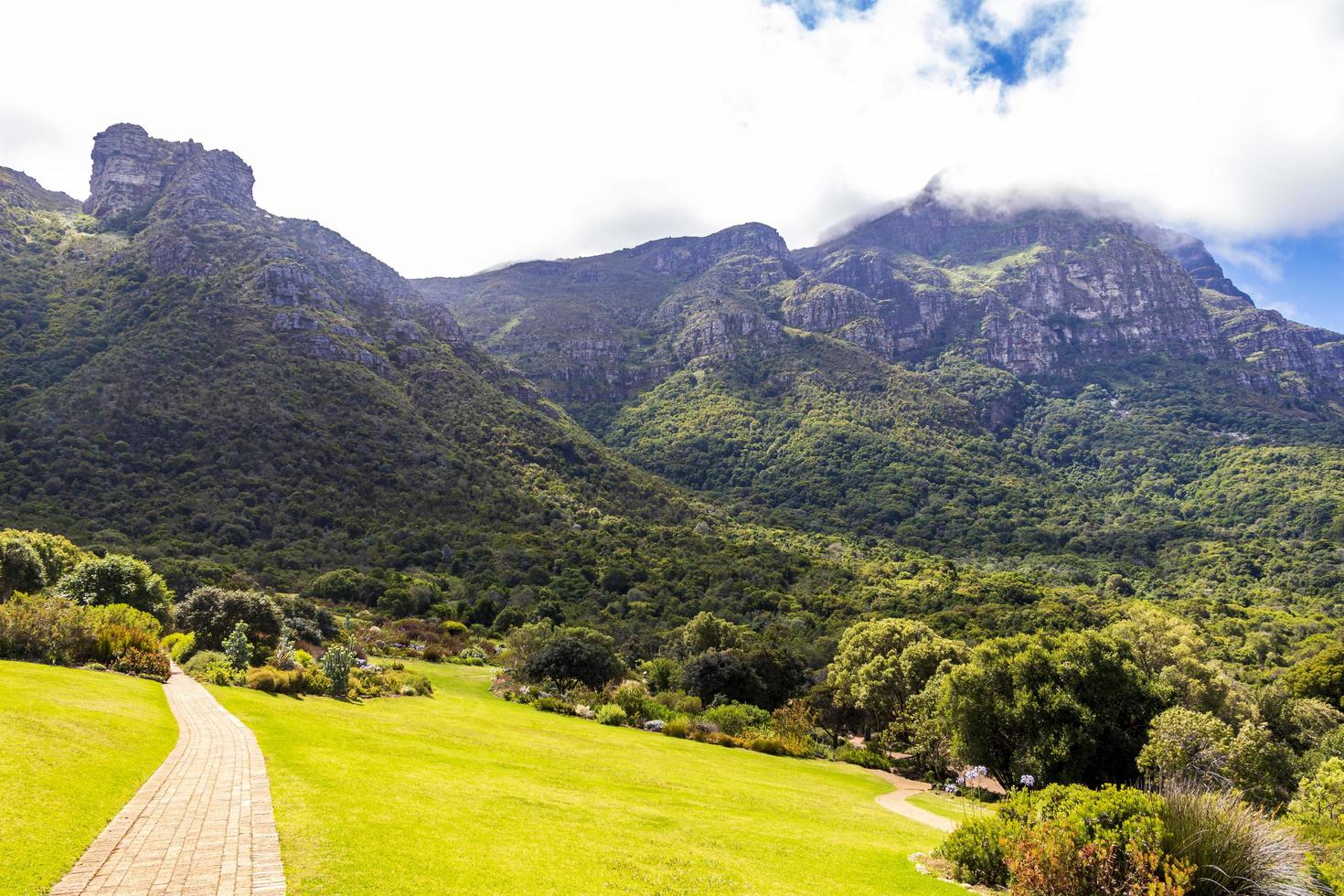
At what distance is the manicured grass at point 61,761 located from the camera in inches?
331

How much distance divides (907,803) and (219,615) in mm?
36575

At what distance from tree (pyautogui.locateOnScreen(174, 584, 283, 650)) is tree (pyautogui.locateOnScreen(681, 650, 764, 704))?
27.2 metres

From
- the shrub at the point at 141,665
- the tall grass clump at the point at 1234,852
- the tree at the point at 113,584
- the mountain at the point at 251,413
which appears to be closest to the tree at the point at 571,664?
the shrub at the point at 141,665

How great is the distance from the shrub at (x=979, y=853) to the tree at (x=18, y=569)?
171ft

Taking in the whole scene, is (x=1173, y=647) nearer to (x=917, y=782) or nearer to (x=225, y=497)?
(x=917, y=782)

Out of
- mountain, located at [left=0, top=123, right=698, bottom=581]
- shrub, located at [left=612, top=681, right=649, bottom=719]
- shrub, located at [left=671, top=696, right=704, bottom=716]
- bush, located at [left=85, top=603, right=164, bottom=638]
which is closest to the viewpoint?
bush, located at [left=85, top=603, right=164, bottom=638]

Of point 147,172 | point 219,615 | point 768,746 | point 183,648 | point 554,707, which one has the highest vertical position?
point 147,172

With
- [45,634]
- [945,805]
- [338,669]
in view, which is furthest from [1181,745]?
[45,634]

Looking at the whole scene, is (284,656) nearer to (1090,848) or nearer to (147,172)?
(1090,848)

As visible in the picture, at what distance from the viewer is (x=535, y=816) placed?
46.7ft

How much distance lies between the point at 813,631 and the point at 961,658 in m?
37.1

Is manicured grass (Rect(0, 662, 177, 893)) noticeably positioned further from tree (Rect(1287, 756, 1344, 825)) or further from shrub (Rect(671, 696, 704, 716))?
tree (Rect(1287, 756, 1344, 825))

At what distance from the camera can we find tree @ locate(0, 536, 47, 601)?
40.2 meters

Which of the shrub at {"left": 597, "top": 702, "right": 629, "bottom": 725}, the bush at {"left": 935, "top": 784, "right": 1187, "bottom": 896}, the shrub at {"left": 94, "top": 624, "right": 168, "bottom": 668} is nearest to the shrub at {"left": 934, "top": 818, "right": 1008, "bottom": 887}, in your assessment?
the bush at {"left": 935, "top": 784, "right": 1187, "bottom": 896}
